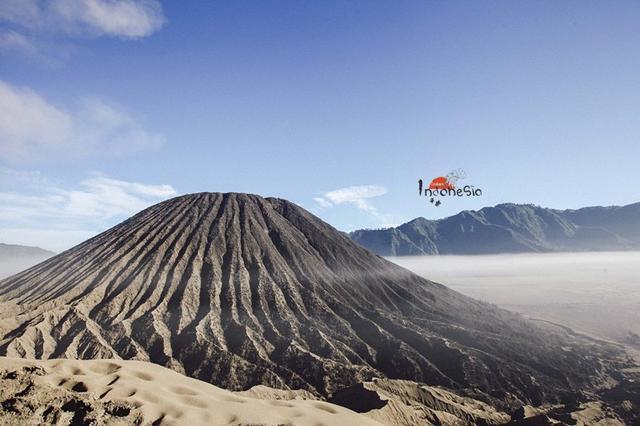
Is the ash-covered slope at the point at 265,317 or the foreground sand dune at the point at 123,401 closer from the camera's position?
the foreground sand dune at the point at 123,401

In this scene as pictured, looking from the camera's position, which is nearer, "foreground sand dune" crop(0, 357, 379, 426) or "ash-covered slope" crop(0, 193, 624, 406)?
"foreground sand dune" crop(0, 357, 379, 426)

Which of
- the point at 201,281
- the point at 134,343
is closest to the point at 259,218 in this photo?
the point at 201,281

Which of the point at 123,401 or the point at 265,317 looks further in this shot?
the point at 265,317

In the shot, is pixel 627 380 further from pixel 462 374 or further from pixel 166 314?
pixel 166 314

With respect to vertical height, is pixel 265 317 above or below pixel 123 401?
below
